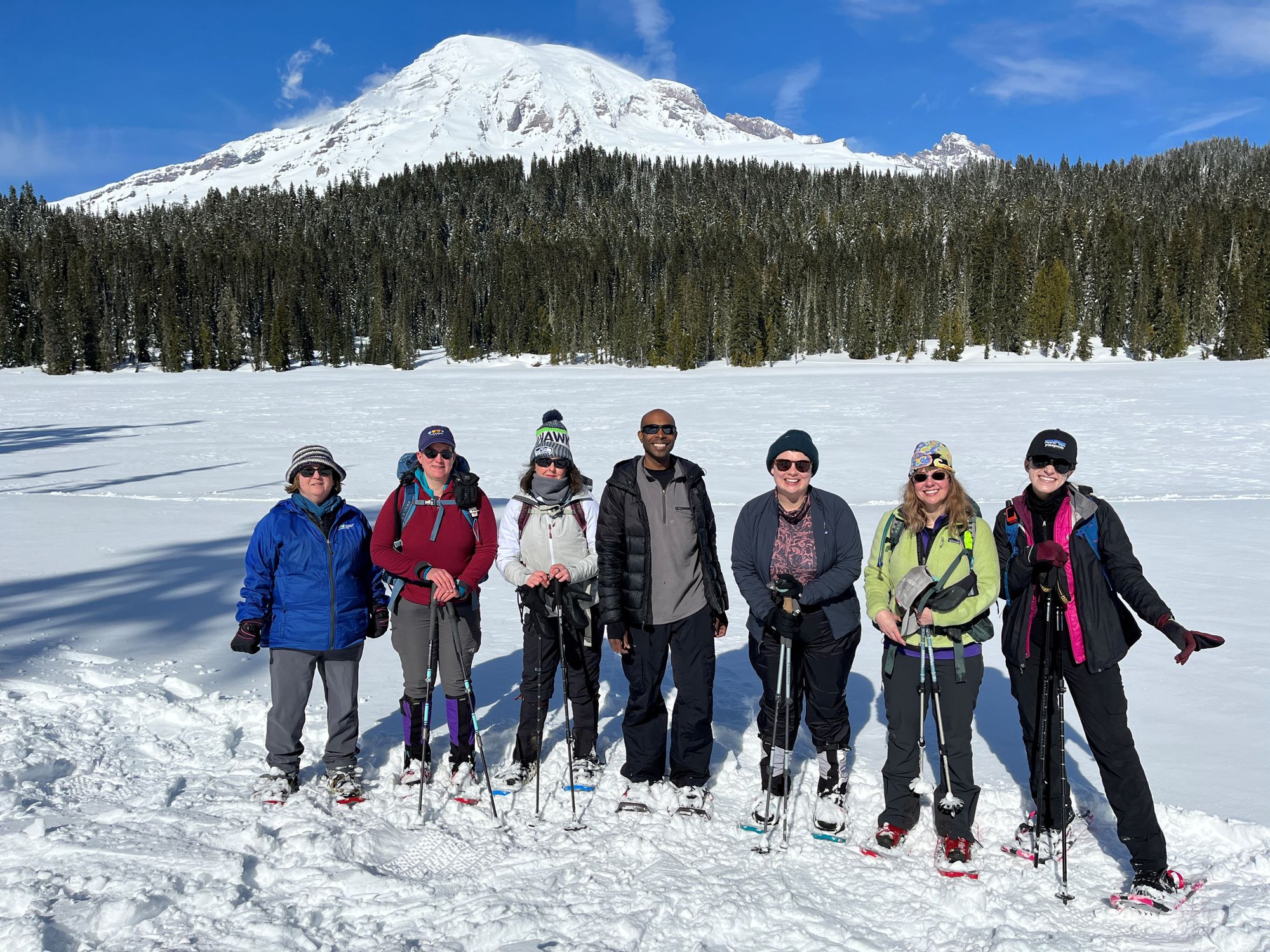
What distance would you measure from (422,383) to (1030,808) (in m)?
47.8

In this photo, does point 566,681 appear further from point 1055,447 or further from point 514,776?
point 1055,447

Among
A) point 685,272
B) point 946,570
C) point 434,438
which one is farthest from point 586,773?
point 685,272

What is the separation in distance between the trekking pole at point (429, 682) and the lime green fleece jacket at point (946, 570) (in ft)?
7.85

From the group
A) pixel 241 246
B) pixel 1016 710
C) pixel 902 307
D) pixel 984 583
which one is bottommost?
pixel 1016 710

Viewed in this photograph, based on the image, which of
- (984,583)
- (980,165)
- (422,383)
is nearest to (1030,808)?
(984,583)

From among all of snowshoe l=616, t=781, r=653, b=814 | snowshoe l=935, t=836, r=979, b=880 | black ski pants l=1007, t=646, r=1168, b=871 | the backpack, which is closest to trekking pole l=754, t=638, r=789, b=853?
snowshoe l=616, t=781, r=653, b=814

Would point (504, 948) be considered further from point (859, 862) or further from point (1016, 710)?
point (1016, 710)

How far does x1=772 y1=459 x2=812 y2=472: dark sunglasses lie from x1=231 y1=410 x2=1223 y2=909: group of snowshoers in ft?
0.03

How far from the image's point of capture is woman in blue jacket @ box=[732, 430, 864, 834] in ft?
13.1

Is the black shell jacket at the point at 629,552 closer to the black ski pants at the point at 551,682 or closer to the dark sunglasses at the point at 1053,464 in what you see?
the black ski pants at the point at 551,682

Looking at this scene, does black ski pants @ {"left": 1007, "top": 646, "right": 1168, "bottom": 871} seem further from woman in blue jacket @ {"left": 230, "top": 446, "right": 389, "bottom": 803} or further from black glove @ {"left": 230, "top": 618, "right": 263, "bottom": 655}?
black glove @ {"left": 230, "top": 618, "right": 263, "bottom": 655}

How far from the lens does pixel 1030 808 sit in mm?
4168

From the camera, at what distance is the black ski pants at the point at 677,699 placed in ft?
14.1

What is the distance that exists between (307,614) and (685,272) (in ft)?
304
